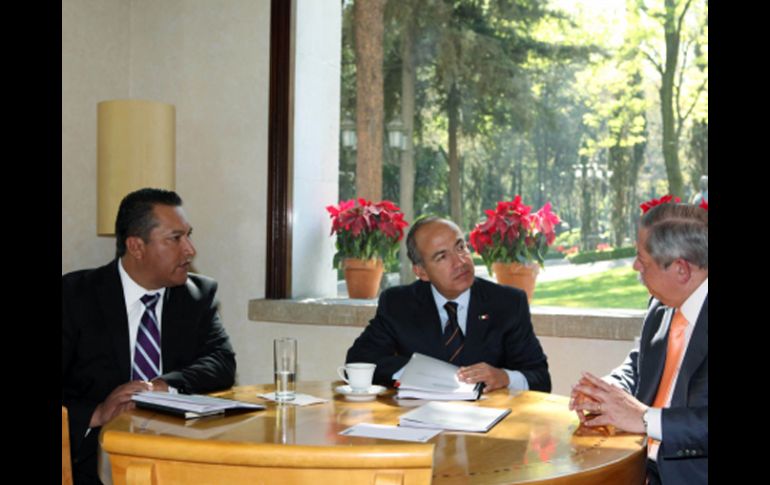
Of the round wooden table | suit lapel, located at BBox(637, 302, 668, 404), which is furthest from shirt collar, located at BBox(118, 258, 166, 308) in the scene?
suit lapel, located at BBox(637, 302, 668, 404)

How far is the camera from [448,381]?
264 cm

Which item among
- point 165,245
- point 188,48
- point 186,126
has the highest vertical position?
point 188,48

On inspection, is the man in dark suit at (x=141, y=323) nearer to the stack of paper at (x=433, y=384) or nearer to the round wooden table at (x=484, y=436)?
the round wooden table at (x=484, y=436)

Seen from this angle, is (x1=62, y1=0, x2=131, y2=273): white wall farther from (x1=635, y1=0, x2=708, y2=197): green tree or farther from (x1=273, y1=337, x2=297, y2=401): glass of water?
(x1=635, y1=0, x2=708, y2=197): green tree

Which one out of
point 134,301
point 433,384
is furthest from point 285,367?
point 134,301

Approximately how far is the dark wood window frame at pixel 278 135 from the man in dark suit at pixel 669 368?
7.42 feet

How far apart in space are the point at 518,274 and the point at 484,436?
7.56 feet

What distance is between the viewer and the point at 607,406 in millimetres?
2158

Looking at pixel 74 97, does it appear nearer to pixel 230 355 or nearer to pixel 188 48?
pixel 188 48

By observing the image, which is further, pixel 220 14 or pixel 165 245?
pixel 220 14

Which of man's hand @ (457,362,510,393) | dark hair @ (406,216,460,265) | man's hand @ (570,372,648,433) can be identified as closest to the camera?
man's hand @ (570,372,648,433)

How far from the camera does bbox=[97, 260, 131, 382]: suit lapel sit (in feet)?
9.77

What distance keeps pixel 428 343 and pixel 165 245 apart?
3.24 ft
